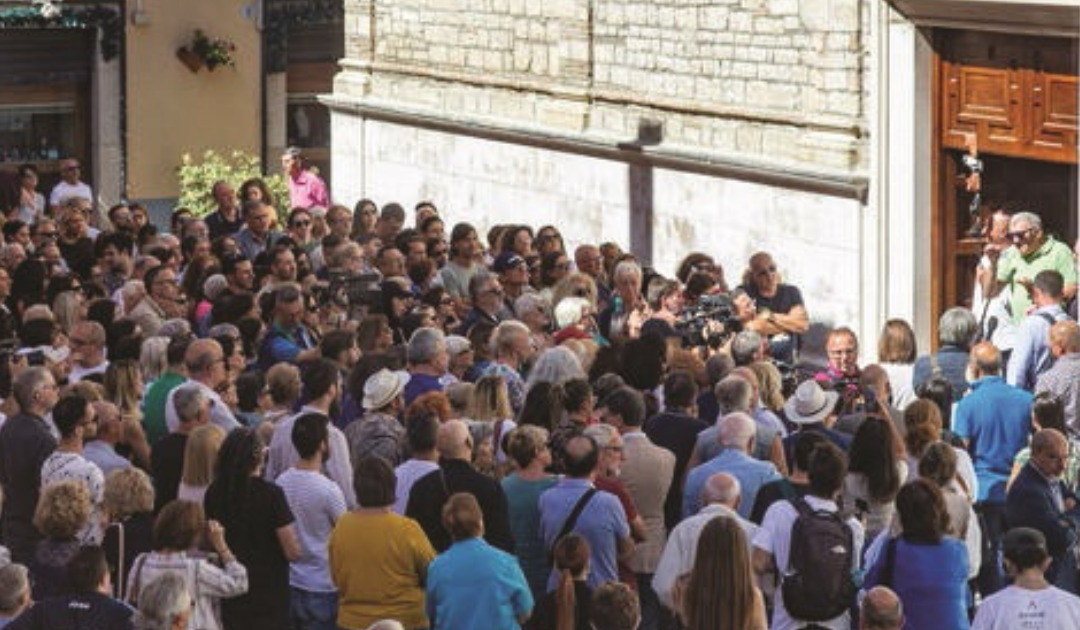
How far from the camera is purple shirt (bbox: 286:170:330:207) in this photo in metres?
28.2

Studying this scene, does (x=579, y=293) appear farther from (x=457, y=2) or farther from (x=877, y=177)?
(x=457, y=2)

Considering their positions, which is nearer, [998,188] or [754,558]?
[754,558]

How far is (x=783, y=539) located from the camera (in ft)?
43.5

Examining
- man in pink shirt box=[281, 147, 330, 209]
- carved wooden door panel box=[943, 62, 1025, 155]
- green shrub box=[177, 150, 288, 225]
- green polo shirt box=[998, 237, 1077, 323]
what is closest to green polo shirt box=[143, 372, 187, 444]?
green polo shirt box=[998, 237, 1077, 323]

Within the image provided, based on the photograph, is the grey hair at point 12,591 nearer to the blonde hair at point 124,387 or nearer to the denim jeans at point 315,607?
the denim jeans at point 315,607

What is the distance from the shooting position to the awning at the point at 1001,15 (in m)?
20.9

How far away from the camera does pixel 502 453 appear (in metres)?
14.9

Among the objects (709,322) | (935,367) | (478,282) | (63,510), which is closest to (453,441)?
(63,510)

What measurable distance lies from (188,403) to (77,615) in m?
2.74

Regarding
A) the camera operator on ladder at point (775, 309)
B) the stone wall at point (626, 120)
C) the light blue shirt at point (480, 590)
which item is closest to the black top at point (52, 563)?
the light blue shirt at point (480, 590)

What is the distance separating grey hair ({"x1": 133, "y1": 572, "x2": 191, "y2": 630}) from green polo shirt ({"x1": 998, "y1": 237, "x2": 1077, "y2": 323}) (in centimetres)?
909

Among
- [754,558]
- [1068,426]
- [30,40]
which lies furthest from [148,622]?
[30,40]

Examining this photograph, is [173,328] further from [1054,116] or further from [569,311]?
[1054,116]

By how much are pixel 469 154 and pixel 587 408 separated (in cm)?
1447
